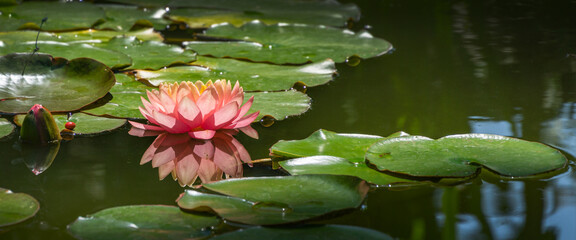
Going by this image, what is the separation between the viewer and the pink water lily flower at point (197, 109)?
1555mm

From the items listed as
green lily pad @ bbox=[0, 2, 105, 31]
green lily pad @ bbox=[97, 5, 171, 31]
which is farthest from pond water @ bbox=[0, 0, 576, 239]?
green lily pad @ bbox=[0, 2, 105, 31]

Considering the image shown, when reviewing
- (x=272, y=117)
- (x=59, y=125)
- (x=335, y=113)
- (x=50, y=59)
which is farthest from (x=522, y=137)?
(x=50, y=59)

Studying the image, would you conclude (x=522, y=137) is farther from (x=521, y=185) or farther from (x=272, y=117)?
(x=272, y=117)

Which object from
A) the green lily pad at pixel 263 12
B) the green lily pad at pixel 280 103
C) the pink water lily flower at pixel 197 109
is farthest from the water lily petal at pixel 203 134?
the green lily pad at pixel 263 12

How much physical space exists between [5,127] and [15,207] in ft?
1.77

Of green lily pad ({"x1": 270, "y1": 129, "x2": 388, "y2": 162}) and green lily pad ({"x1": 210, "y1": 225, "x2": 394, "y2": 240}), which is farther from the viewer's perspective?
green lily pad ({"x1": 270, "y1": 129, "x2": 388, "y2": 162})

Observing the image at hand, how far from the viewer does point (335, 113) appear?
1.82 meters

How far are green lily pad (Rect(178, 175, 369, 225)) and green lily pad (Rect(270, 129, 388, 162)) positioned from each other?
0.55ft

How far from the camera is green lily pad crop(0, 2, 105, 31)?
2.89 metres

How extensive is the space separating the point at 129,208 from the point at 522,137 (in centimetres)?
98

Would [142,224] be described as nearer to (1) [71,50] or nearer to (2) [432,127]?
(2) [432,127]

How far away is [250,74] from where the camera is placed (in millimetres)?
2148

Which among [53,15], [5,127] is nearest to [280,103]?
[5,127]

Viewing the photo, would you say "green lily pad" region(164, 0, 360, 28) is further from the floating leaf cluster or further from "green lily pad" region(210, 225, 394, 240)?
"green lily pad" region(210, 225, 394, 240)
